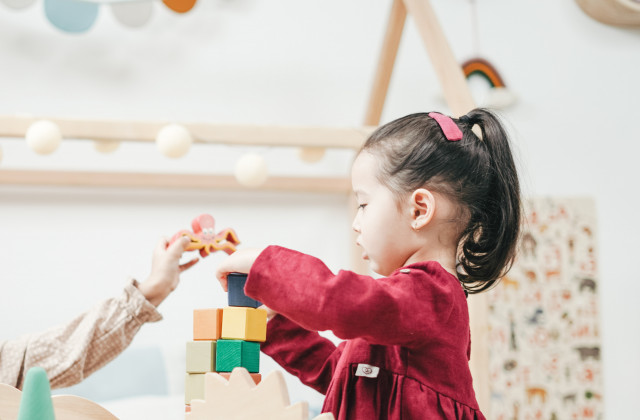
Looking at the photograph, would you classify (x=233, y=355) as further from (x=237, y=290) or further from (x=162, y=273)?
(x=162, y=273)

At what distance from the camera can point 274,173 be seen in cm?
168

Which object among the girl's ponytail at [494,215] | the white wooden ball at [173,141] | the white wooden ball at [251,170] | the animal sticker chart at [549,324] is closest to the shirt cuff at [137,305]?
the white wooden ball at [173,141]

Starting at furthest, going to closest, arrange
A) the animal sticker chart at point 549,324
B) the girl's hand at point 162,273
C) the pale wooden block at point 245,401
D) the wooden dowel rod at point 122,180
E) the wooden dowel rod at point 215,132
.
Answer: the animal sticker chart at point 549,324 → the wooden dowel rod at point 122,180 → the wooden dowel rod at point 215,132 → the girl's hand at point 162,273 → the pale wooden block at point 245,401

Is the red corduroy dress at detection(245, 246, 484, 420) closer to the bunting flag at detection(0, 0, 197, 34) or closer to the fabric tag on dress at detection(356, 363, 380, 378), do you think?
the fabric tag on dress at detection(356, 363, 380, 378)

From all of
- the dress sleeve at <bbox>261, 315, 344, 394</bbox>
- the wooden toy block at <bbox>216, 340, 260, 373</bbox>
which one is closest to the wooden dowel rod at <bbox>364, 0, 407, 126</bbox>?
the dress sleeve at <bbox>261, 315, 344, 394</bbox>

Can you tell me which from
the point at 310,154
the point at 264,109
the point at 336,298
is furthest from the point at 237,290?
the point at 264,109

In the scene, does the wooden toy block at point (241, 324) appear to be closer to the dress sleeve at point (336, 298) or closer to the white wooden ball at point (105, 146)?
the dress sleeve at point (336, 298)

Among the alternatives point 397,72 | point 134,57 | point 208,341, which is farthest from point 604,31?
point 208,341

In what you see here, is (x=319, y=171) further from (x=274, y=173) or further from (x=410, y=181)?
(x=410, y=181)

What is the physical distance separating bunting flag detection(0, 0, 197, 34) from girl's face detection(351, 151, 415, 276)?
1.00 meters

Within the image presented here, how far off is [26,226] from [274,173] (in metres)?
0.56

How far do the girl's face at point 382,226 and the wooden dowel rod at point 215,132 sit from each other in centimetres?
53

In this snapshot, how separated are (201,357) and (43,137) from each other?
25.1 inches

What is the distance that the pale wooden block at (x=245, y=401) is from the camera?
0.53 meters
